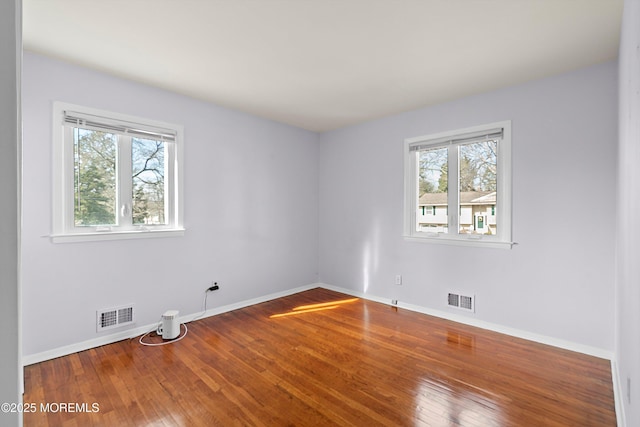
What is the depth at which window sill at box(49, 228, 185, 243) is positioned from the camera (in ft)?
Answer: 8.79

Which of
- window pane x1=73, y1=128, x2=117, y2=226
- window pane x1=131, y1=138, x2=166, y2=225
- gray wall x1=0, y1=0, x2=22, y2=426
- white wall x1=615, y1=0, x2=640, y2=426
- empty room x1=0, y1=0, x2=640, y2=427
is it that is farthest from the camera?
window pane x1=131, y1=138, x2=166, y2=225

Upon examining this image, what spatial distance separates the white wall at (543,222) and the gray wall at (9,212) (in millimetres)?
3636

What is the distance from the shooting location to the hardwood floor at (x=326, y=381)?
76.0 inches

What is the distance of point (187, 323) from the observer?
3.45 meters

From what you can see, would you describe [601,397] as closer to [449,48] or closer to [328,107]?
[449,48]

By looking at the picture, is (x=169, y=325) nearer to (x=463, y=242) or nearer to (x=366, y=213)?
(x=366, y=213)

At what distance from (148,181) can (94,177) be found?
478 millimetres

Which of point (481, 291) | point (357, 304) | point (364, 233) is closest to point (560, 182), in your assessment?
point (481, 291)

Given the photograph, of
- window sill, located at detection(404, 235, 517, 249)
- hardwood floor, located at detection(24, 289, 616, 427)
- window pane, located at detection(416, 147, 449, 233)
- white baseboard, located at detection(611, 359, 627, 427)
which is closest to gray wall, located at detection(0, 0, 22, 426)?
hardwood floor, located at detection(24, 289, 616, 427)

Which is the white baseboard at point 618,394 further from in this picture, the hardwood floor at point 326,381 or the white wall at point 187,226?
the white wall at point 187,226

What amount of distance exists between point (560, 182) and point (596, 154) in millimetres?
341

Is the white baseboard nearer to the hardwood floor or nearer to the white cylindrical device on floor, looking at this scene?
the hardwood floor

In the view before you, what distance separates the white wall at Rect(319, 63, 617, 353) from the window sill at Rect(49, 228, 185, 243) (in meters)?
2.73

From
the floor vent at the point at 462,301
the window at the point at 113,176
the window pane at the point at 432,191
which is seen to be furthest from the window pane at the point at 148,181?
the floor vent at the point at 462,301
